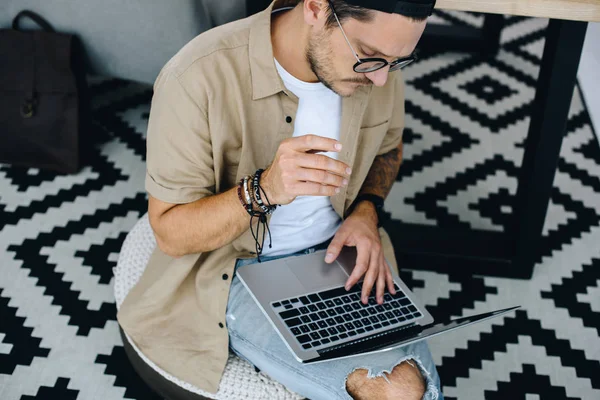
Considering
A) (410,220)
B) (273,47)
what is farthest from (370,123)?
(410,220)

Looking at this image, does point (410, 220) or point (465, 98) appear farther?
point (465, 98)

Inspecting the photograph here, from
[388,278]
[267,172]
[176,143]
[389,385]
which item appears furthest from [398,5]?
Result: [389,385]

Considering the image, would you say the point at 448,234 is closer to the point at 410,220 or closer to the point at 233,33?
the point at 410,220

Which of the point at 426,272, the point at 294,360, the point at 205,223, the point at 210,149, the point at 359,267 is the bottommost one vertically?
the point at 426,272

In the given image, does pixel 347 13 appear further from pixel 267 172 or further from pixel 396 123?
pixel 396 123

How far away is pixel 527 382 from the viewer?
69.3 inches

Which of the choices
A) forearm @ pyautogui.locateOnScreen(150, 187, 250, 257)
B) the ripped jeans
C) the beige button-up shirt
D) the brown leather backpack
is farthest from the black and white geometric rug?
forearm @ pyautogui.locateOnScreen(150, 187, 250, 257)

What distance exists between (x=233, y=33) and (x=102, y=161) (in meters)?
1.20

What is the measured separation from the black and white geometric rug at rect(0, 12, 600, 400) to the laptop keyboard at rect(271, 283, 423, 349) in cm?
47

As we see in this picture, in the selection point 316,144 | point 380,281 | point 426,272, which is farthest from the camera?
point 426,272

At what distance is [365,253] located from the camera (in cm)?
141

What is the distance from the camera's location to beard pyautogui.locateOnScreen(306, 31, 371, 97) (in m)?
1.25

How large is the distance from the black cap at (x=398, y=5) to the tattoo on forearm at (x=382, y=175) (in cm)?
51

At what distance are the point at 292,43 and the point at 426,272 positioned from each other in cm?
99
